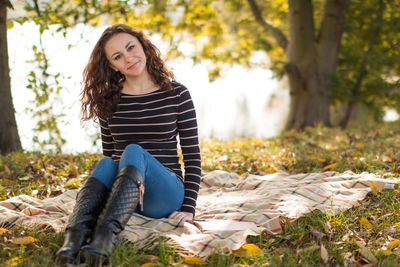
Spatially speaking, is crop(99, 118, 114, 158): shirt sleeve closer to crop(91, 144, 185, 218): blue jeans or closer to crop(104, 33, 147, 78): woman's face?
crop(104, 33, 147, 78): woman's face

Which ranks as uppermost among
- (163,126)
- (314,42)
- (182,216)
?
(314,42)

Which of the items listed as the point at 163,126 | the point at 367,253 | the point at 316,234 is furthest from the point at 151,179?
the point at 367,253

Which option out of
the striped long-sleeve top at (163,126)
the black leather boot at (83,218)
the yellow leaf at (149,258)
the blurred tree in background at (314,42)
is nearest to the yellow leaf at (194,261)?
the yellow leaf at (149,258)

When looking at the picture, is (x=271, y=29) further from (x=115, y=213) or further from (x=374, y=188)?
(x=115, y=213)

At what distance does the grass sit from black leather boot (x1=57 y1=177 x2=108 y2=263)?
13 cm

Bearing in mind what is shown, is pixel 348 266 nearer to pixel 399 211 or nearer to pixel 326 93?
pixel 399 211

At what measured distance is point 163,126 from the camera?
9.73 feet

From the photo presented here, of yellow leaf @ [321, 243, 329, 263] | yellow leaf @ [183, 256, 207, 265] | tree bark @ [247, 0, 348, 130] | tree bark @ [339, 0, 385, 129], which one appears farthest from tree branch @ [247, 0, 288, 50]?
yellow leaf @ [183, 256, 207, 265]

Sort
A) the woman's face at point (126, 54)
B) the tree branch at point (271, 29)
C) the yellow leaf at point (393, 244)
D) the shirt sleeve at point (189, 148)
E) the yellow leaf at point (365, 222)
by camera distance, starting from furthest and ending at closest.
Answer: the tree branch at point (271, 29) → the woman's face at point (126, 54) → the shirt sleeve at point (189, 148) → the yellow leaf at point (365, 222) → the yellow leaf at point (393, 244)

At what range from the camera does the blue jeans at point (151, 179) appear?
8.43ft

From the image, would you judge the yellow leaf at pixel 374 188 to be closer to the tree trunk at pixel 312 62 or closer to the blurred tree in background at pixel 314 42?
the blurred tree in background at pixel 314 42

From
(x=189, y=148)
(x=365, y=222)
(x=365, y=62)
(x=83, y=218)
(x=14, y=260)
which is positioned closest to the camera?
(x=14, y=260)

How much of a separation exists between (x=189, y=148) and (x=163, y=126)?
0.24 meters

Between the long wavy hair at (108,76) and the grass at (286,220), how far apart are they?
940 mm
